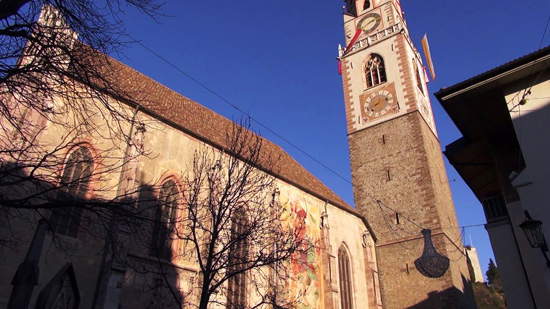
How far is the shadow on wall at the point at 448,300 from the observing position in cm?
1662

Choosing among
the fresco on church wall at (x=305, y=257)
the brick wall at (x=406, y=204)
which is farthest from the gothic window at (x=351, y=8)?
the fresco on church wall at (x=305, y=257)

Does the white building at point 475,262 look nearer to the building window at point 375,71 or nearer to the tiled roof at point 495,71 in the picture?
the building window at point 375,71

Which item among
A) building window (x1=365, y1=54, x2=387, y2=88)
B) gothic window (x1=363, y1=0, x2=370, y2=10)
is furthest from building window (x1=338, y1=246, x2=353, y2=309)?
gothic window (x1=363, y1=0, x2=370, y2=10)

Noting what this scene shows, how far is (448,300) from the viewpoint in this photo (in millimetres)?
16734

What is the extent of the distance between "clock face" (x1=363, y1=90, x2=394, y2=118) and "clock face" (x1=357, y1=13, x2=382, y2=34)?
207 inches

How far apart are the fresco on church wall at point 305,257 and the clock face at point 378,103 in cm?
804

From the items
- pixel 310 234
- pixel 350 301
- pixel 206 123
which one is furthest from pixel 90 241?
pixel 350 301

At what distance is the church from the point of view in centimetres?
870

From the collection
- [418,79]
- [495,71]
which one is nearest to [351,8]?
[418,79]

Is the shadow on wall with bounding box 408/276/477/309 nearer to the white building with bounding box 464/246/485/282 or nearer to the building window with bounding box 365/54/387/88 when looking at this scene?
the building window with bounding box 365/54/387/88

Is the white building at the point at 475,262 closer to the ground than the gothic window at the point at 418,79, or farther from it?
closer to the ground

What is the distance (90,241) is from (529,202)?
9.17 m

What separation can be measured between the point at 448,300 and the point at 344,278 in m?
4.20

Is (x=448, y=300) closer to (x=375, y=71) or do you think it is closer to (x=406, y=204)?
(x=406, y=204)
